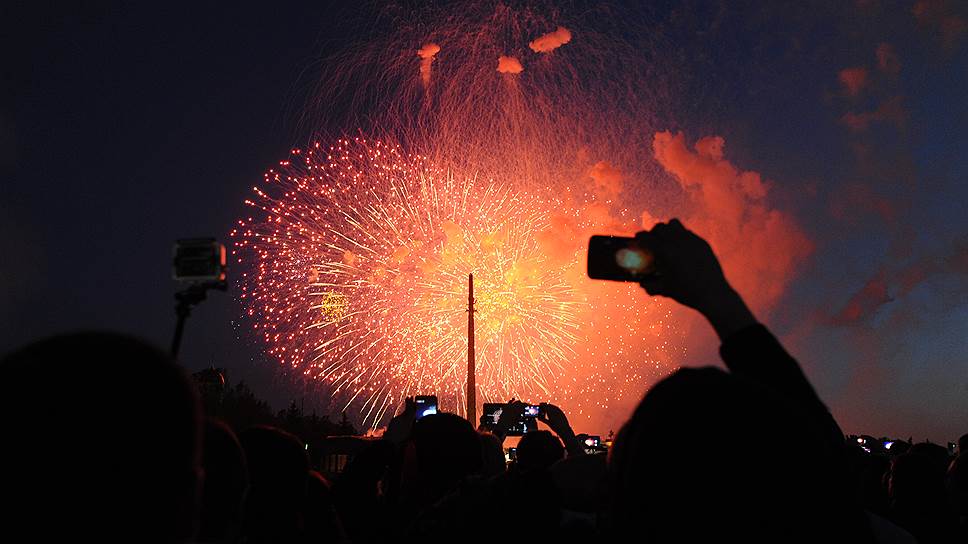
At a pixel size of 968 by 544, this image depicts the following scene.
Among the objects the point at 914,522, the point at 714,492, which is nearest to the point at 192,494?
the point at 714,492

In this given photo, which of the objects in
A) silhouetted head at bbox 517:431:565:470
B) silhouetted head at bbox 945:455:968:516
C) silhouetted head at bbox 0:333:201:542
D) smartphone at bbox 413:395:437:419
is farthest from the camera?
smartphone at bbox 413:395:437:419

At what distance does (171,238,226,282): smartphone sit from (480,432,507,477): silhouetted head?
3384 mm

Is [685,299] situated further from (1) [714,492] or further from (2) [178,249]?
(2) [178,249]

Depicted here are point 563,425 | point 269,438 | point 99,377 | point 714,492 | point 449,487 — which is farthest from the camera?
point 563,425

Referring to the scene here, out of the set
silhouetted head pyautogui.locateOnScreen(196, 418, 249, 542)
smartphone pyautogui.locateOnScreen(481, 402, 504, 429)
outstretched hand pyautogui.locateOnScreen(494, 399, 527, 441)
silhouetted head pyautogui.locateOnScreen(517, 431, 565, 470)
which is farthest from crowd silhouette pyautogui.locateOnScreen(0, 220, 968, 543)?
smartphone pyautogui.locateOnScreen(481, 402, 504, 429)

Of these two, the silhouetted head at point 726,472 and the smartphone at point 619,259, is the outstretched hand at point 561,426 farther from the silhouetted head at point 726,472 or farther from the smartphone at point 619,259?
the silhouetted head at point 726,472

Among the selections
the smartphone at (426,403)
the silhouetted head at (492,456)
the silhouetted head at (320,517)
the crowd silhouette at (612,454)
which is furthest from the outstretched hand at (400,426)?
the crowd silhouette at (612,454)

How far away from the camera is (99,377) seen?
1.39 metres

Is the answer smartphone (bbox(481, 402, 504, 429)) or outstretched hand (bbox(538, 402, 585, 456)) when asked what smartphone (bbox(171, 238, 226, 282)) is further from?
smartphone (bbox(481, 402, 504, 429))

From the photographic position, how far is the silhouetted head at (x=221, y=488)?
2.85 m

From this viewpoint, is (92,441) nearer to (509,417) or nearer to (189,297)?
(189,297)

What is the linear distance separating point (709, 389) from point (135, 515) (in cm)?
118

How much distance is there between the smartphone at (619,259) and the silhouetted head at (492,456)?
3541mm

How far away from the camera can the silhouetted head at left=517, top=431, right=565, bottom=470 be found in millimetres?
6059
